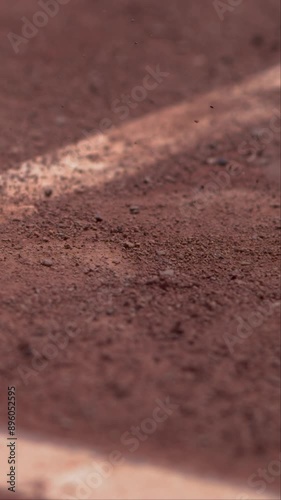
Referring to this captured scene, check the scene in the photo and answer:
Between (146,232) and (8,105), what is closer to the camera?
(146,232)

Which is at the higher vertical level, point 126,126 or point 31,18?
point 31,18

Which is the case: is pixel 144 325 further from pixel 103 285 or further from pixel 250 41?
pixel 250 41

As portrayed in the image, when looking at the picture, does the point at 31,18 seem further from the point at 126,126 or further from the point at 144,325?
the point at 144,325

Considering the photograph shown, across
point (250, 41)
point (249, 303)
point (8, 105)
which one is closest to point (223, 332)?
point (249, 303)

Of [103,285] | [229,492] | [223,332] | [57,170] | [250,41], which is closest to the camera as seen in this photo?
[229,492]

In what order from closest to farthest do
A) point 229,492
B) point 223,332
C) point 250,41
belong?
point 229,492 → point 223,332 → point 250,41

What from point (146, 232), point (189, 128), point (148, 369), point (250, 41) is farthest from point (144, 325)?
point (250, 41)

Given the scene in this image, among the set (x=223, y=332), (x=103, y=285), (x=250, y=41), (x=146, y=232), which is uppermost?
(x=250, y=41)
